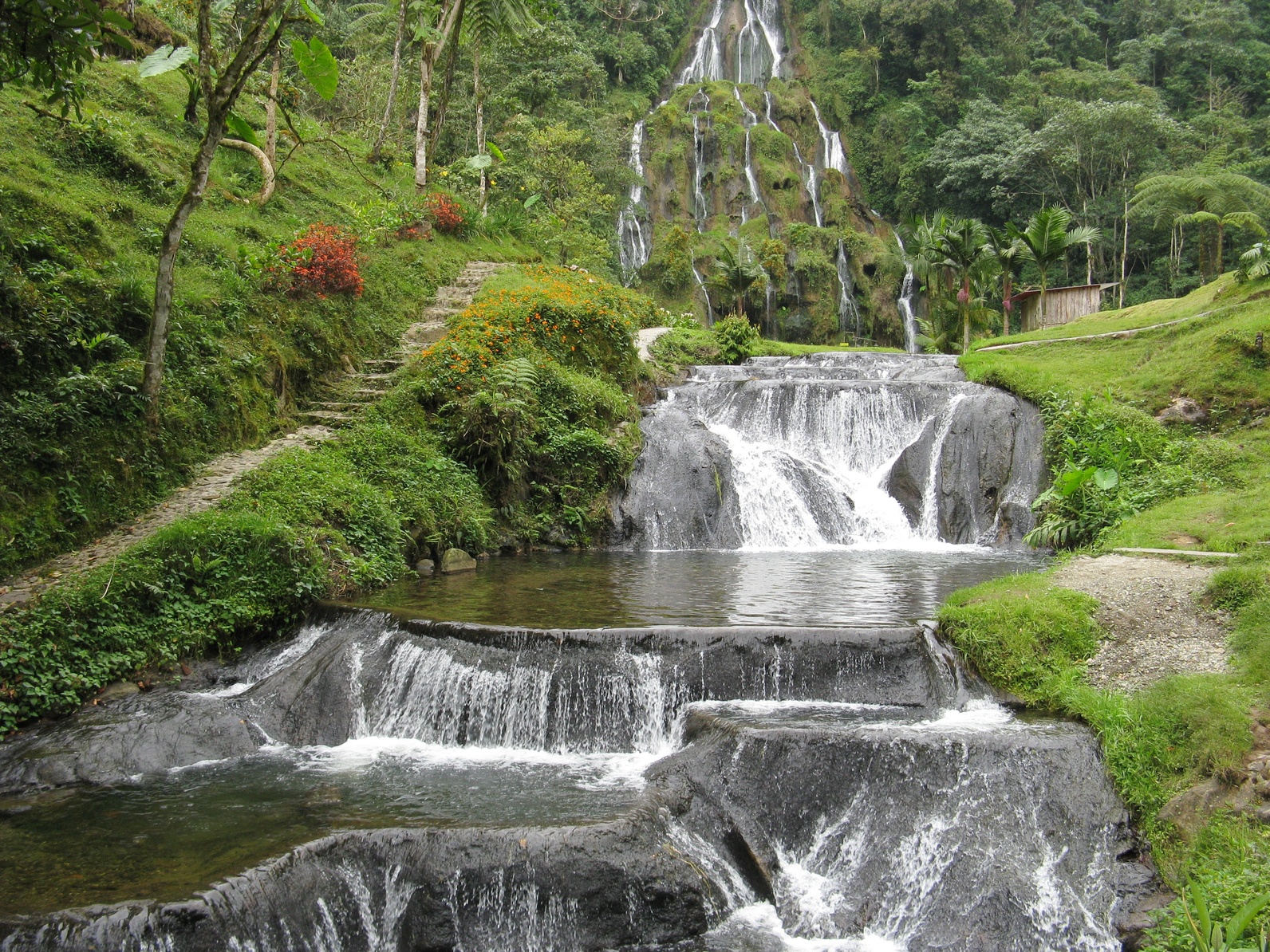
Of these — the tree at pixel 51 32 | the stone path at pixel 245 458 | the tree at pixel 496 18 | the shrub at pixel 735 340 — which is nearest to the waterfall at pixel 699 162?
the shrub at pixel 735 340

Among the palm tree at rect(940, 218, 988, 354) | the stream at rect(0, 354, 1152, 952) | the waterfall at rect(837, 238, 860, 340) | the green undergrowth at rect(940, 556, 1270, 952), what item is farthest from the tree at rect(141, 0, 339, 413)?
the waterfall at rect(837, 238, 860, 340)

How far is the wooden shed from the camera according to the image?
2522cm

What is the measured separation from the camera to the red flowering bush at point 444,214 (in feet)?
70.6

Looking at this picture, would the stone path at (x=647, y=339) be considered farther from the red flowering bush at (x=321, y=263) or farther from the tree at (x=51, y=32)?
the tree at (x=51, y=32)

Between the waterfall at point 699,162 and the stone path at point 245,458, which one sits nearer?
the stone path at point 245,458

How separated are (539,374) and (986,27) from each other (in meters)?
45.2

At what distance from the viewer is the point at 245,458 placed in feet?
35.9

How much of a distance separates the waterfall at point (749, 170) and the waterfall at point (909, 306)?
779cm

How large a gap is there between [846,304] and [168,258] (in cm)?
3255

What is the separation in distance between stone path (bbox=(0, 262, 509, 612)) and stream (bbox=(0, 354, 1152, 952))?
5.13 ft

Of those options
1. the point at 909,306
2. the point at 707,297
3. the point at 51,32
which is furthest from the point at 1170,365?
the point at 909,306

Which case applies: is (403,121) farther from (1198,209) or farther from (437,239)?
(1198,209)

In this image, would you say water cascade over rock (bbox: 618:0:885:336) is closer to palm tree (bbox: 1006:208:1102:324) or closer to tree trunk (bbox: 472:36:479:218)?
tree trunk (bbox: 472:36:479:218)

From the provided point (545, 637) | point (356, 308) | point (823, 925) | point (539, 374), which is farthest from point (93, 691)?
point (356, 308)
